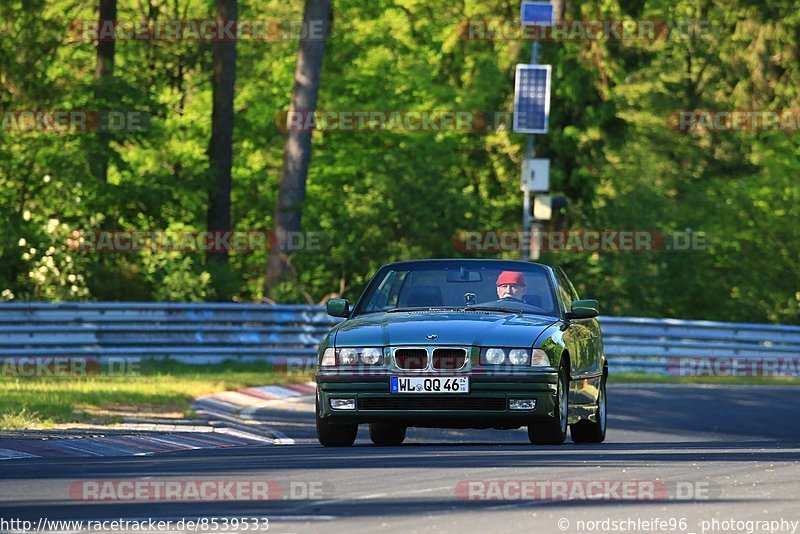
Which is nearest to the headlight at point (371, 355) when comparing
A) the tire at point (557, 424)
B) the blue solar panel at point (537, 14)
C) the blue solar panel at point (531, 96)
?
the tire at point (557, 424)

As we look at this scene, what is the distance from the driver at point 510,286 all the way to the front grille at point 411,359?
5.03 ft

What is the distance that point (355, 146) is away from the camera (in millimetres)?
46531

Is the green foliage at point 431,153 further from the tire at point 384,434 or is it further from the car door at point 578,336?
the car door at point 578,336

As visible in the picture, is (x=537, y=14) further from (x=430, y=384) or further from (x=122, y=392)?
(x=430, y=384)

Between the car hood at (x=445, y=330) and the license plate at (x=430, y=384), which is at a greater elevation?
the car hood at (x=445, y=330)

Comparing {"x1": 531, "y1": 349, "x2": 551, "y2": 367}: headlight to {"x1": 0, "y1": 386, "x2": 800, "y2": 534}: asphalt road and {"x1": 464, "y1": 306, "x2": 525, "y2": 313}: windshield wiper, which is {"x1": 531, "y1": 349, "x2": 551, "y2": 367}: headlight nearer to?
{"x1": 0, "y1": 386, "x2": 800, "y2": 534}: asphalt road

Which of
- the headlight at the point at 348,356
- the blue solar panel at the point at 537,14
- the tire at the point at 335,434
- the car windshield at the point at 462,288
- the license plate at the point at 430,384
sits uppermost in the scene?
the blue solar panel at the point at 537,14

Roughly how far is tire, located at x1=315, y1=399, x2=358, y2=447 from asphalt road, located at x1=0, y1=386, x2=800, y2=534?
254 mm

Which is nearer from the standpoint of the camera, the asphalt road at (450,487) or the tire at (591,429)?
the asphalt road at (450,487)

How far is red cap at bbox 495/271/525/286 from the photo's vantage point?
1510 centimetres

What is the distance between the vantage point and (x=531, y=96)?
3519cm

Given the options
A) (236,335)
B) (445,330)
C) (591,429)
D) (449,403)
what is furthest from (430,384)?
(236,335)

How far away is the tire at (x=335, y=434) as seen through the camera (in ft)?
47.2

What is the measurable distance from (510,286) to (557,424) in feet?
4.96
